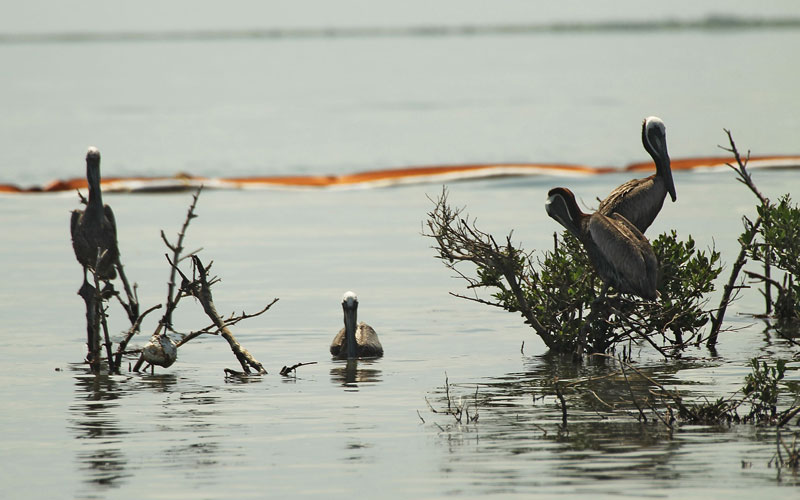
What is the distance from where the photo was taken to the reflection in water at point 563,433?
35.1ft

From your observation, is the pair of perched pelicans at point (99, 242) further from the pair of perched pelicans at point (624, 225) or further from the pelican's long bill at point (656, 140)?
the pelican's long bill at point (656, 140)

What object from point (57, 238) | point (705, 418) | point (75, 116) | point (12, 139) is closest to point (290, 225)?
point (57, 238)

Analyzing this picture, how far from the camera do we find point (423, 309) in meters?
19.9

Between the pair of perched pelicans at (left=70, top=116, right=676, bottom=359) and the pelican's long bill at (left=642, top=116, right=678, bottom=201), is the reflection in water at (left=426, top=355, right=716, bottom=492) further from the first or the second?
the pelican's long bill at (left=642, top=116, right=678, bottom=201)

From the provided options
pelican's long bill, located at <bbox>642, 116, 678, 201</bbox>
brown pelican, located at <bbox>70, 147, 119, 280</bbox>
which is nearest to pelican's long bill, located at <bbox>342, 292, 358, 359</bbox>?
brown pelican, located at <bbox>70, 147, 119, 280</bbox>

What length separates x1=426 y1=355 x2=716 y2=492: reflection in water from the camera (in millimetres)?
10703

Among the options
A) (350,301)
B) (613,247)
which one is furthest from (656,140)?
(350,301)

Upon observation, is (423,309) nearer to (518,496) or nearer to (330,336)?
(330,336)

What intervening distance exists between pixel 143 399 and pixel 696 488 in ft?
19.0

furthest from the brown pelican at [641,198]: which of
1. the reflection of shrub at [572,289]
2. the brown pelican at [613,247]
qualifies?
the reflection of shrub at [572,289]

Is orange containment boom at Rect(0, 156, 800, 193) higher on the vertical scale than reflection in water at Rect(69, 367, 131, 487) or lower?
higher

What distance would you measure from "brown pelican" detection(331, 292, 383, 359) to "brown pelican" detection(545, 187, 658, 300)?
268cm

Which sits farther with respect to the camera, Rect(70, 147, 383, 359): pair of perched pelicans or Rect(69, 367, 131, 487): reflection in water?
Rect(70, 147, 383, 359): pair of perched pelicans

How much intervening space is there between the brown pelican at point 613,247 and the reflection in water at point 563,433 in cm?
95
